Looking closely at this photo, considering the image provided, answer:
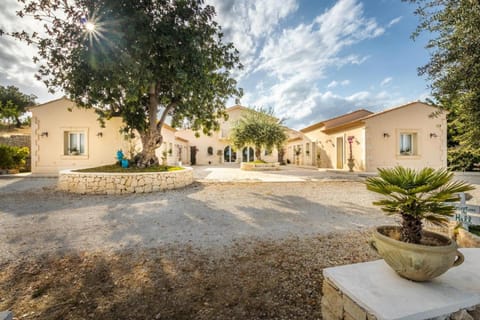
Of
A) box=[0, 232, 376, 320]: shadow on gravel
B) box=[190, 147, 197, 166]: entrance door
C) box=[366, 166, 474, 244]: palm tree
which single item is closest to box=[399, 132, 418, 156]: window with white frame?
box=[0, 232, 376, 320]: shadow on gravel

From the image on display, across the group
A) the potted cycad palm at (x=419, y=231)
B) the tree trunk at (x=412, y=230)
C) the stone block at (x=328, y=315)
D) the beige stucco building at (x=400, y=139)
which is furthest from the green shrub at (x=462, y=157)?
the stone block at (x=328, y=315)

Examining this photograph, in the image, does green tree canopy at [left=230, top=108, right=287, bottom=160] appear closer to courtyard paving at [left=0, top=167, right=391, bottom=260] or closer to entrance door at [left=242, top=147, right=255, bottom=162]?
entrance door at [left=242, top=147, right=255, bottom=162]

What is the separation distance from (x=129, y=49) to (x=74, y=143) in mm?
8356

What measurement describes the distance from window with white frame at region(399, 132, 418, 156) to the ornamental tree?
12.0 m

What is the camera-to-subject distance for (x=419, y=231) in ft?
5.33

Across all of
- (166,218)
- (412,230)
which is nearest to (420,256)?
(412,230)

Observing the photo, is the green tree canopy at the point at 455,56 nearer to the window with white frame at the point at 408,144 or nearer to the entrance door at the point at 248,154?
the window with white frame at the point at 408,144

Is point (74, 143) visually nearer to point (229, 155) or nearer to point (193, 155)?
point (193, 155)

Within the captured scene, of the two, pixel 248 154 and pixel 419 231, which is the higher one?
pixel 248 154

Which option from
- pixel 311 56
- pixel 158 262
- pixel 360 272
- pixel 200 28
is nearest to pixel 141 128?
pixel 200 28

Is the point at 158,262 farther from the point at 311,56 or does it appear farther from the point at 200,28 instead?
the point at 311,56

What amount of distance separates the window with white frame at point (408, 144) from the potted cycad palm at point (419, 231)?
14345mm

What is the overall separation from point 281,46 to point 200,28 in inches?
155

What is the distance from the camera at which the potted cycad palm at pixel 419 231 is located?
4.83ft
